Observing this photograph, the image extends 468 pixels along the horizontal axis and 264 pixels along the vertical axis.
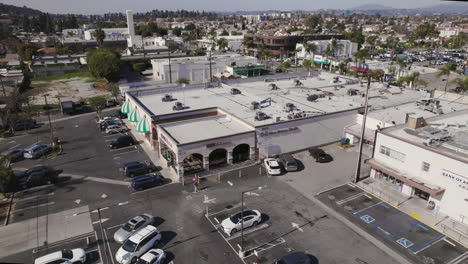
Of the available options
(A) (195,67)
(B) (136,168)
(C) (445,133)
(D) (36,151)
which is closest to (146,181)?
(B) (136,168)

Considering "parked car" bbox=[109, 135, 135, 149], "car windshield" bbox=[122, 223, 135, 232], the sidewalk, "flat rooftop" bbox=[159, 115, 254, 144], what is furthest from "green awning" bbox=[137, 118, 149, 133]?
the sidewalk

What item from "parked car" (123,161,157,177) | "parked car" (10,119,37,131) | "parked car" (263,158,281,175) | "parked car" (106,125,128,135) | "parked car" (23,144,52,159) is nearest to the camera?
"parked car" (123,161,157,177)

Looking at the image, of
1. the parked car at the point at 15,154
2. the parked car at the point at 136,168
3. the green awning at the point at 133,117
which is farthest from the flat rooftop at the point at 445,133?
the parked car at the point at 15,154

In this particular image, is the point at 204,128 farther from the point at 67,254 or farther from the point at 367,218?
the point at 367,218

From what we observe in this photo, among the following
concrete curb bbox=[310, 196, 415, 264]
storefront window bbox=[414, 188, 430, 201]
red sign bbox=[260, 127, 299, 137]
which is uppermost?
red sign bbox=[260, 127, 299, 137]

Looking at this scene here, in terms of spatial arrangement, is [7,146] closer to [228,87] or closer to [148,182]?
[148,182]

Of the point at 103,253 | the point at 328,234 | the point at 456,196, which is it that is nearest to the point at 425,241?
the point at 456,196

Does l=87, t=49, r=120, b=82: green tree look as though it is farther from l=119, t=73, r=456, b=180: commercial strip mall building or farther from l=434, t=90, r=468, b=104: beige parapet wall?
l=434, t=90, r=468, b=104: beige parapet wall
